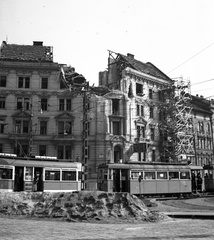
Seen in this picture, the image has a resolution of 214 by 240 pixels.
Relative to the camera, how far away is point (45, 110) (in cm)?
4381

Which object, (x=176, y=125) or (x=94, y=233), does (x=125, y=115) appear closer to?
(x=176, y=125)

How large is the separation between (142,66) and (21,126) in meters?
23.4

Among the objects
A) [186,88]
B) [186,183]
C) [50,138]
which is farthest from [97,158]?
[186,88]

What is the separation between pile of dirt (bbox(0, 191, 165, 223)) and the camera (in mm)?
10961

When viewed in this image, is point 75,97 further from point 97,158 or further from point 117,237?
point 117,237

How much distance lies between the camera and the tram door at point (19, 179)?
2330cm

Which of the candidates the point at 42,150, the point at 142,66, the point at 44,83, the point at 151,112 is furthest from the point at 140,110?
the point at 42,150

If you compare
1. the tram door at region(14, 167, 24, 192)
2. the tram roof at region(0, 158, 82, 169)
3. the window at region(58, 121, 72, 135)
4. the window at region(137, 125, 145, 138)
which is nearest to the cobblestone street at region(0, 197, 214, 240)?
the tram roof at region(0, 158, 82, 169)

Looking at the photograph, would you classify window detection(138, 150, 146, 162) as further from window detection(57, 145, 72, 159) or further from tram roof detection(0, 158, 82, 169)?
tram roof detection(0, 158, 82, 169)

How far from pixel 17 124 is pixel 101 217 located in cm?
3379

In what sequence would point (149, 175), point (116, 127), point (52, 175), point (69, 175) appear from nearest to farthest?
1. point (52, 175)
2. point (69, 175)
3. point (149, 175)
4. point (116, 127)

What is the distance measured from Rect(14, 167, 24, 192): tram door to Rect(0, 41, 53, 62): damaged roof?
24250mm

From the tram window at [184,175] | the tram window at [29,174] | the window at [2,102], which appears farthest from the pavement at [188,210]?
the window at [2,102]

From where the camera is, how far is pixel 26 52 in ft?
155
